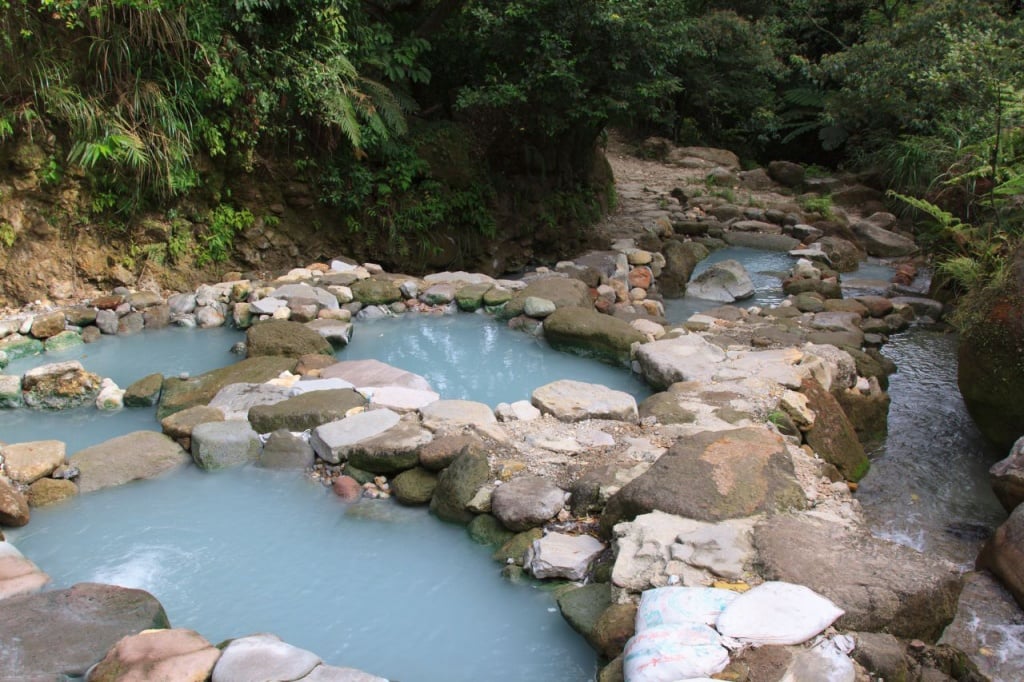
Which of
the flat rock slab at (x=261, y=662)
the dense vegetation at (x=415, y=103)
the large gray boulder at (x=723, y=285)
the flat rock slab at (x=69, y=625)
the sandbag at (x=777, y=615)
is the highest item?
the dense vegetation at (x=415, y=103)

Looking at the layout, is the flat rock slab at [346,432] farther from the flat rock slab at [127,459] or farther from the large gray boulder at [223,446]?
the flat rock slab at [127,459]

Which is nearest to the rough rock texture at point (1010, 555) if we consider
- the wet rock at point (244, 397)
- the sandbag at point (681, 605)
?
the sandbag at point (681, 605)

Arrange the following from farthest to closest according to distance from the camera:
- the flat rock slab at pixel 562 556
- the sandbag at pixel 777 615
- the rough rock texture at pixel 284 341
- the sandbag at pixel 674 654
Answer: the rough rock texture at pixel 284 341 → the flat rock slab at pixel 562 556 → the sandbag at pixel 777 615 → the sandbag at pixel 674 654

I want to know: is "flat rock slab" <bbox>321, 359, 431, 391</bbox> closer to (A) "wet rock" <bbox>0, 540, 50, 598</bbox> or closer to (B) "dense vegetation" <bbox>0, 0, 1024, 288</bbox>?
(A) "wet rock" <bbox>0, 540, 50, 598</bbox>

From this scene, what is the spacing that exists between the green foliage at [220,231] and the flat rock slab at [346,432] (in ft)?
12.9

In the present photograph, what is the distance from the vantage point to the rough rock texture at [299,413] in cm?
466

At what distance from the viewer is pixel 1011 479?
13.1 feet

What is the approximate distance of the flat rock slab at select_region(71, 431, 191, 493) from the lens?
420 cm

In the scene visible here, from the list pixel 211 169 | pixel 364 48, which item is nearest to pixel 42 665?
pixel 211 169

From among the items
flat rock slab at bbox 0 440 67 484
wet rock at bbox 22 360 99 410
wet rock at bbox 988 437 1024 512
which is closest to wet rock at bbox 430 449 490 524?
flat rock slab at bbox 0 440 67 484

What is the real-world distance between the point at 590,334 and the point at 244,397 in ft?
8.19

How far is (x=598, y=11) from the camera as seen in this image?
789cm

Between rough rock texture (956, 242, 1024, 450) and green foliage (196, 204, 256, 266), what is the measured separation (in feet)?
20.7

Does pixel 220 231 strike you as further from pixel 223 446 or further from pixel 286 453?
pixel 286 453
